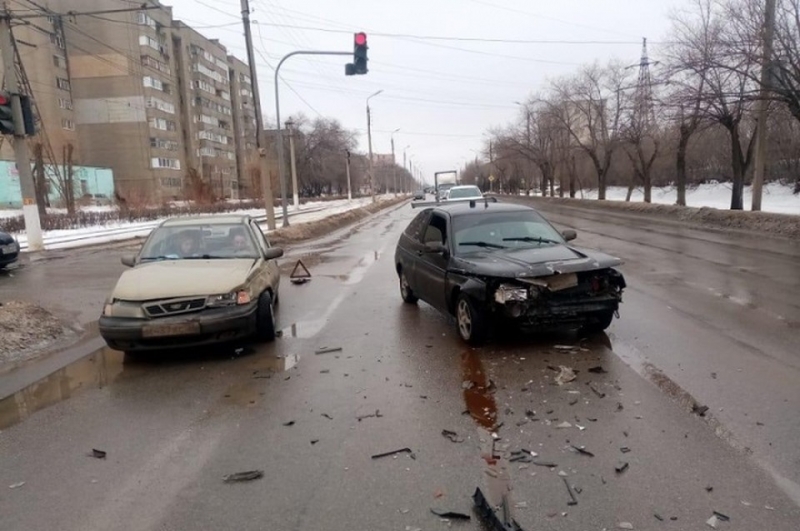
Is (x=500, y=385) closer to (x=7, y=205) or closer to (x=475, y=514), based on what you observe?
(x=475, y=514)

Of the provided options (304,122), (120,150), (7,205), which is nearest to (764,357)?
(7,205)

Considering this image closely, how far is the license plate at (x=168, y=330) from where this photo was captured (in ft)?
19.2

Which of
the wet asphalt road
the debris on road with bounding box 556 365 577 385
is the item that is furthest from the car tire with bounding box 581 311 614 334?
the debris on road with bounding box 556 365 577 385

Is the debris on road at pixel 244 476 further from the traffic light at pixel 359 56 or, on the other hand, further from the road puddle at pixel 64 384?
the traffic light at pixel 359 56

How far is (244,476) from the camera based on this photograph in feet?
11.9

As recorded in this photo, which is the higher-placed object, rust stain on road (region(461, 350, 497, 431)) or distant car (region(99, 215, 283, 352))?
distant car (region(99, 215, 283, 352))

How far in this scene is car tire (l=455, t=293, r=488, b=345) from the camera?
20.1 ft

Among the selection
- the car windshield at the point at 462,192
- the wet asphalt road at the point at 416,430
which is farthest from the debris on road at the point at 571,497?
the car windshield at the point at 462,192

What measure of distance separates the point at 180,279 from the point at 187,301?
0.42 metres

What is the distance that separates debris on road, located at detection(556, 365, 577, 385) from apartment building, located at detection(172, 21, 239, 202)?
77.5 metres

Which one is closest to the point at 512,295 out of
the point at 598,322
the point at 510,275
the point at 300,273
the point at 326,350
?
the point at 510,275

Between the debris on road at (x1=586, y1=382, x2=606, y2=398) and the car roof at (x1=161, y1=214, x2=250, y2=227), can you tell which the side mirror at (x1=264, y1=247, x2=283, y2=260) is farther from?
the debris on road at (x1=586, y1=382, x2=606, y2=398)

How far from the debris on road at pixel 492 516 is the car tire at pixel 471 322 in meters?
3.02

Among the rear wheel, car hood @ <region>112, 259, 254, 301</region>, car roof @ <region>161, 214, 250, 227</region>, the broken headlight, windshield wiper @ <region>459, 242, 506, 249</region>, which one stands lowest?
the rear wheel
